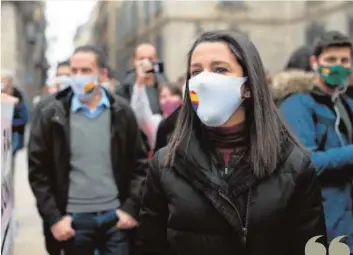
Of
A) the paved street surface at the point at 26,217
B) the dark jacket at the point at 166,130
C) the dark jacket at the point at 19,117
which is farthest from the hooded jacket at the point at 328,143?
the dark jacket at the point at 19,117

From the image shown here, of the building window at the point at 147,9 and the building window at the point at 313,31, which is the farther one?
the building window at the point at 147,9

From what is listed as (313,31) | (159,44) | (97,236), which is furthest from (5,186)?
(159,44)

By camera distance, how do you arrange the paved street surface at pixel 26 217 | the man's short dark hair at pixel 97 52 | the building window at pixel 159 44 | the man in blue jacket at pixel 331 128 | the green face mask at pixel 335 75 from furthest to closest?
the building window at pixel 159 44 → the paved street surface at pixel 26 217 → the man's short dark hair at pixel 97 52 → the green face mask at pixel 335 75 → the man in blue jacket at pixel 331 128

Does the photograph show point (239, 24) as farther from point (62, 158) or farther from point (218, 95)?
point (218, 95)

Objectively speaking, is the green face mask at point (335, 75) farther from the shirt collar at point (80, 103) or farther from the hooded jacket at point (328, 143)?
the shirt collar at point (80, 103)

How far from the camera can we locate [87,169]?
3.31m

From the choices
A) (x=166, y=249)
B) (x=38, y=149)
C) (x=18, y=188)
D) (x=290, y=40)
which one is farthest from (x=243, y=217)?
(x=290, y=40)

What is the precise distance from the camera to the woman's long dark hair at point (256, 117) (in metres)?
A: 2.00

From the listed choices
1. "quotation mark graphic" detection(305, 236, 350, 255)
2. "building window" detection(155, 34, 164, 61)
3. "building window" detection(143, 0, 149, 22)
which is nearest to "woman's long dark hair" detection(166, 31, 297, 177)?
"quotation mark graphic" detection(305, 236, 350, 255)

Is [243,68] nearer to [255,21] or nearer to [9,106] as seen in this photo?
[9,106]

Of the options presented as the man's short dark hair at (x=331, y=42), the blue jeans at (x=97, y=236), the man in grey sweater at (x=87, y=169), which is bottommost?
the blue jeans at (x=97, y=236)

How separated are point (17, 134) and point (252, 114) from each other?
4.32 metres

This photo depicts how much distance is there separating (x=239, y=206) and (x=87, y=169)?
59.6 inches

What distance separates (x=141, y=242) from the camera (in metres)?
2.22
